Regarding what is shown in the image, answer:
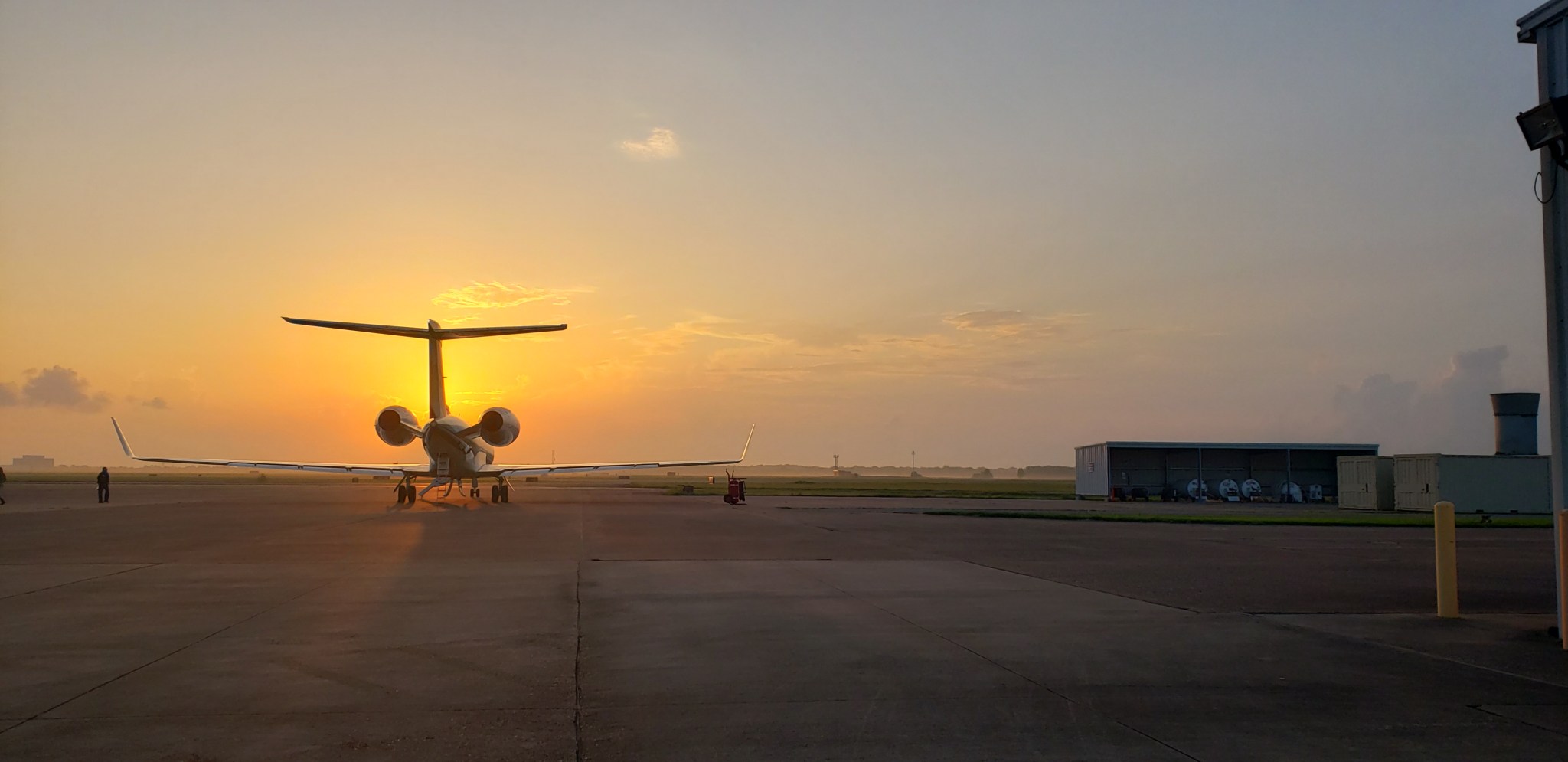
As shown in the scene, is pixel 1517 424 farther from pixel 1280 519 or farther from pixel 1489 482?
pixel 1280 519

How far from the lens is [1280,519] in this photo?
108ft

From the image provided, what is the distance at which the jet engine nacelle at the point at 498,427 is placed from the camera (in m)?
36.6

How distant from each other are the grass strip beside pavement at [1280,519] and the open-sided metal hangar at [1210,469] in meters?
18.7

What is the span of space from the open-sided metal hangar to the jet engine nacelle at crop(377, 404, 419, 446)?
121 feet

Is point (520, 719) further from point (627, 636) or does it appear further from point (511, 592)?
point (511, 592)

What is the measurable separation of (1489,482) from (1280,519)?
566 inches

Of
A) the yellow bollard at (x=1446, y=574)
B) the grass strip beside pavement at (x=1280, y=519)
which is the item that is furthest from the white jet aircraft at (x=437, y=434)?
the yellow bollard at (x=1446, y=574)

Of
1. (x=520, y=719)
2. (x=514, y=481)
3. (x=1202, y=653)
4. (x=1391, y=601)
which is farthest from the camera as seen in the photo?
(x=514, y=481)

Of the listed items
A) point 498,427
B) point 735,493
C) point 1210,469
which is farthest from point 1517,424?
point 498,427

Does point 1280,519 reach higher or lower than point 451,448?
lower

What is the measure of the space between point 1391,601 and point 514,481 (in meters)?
86.1

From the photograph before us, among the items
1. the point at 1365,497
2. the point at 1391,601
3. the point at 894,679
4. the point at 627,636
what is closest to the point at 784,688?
the point at 894,679

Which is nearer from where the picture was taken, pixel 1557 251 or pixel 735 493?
pixel 1557 251

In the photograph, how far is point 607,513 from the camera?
34.8 meters
